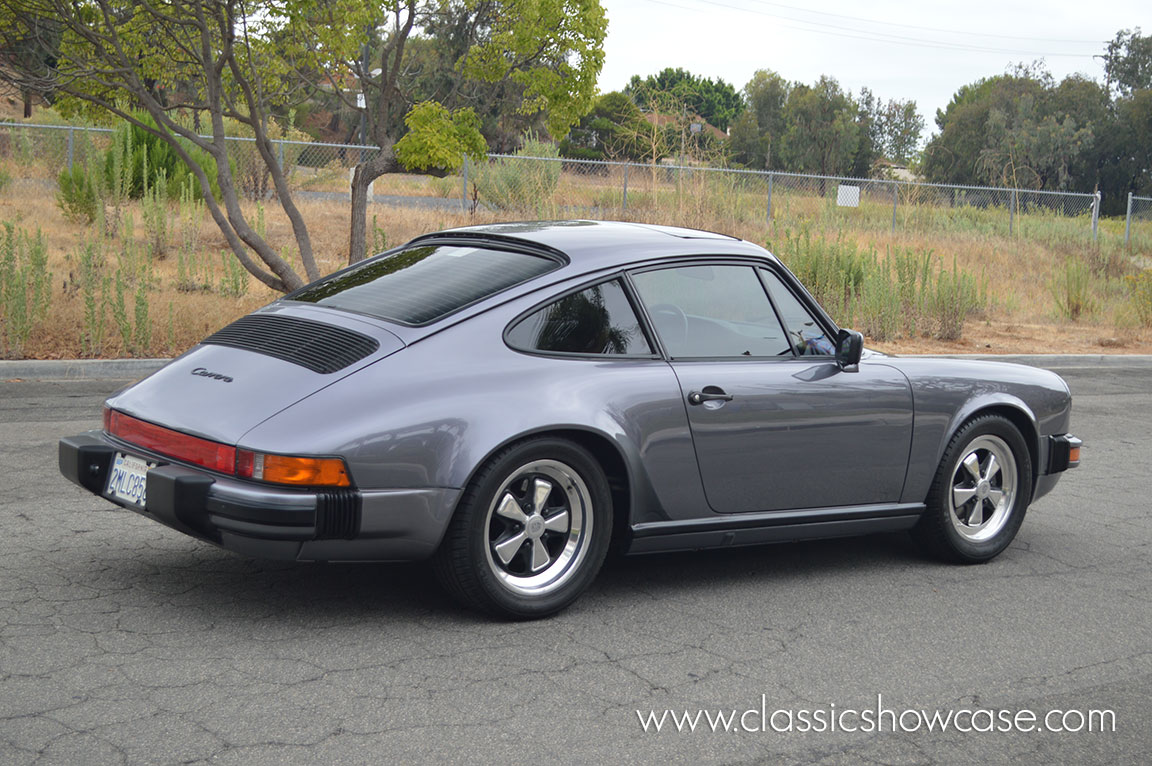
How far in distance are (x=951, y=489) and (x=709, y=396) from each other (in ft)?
A: 4.98

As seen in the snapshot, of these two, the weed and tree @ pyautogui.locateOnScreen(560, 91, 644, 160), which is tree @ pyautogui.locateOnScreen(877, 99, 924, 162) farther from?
the weed

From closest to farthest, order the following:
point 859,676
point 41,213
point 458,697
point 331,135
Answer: point 458,697, point 859,676, point 41,213, point 331,135

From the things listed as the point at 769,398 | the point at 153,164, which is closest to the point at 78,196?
the point at 153,164

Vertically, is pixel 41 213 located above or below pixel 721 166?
below

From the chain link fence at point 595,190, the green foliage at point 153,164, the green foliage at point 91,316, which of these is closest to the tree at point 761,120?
the chain link fence at point 595,190

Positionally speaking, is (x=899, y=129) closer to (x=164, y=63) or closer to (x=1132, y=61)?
(x=1132, y=61)

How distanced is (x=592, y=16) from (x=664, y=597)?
32.3 ft

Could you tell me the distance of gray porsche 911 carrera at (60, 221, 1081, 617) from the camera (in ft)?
13.2

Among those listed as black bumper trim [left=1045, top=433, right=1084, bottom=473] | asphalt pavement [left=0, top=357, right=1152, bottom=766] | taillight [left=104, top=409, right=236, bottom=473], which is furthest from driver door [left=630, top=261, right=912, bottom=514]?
taillight [left=104, top=409, right=236, bottom=473]

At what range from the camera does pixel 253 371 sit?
169 inches

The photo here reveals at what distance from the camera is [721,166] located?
24875 mm

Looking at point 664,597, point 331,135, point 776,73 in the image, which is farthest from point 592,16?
point 776,73

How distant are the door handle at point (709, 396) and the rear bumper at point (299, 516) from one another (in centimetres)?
110

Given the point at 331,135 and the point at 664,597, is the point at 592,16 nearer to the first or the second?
the point at 664,597
